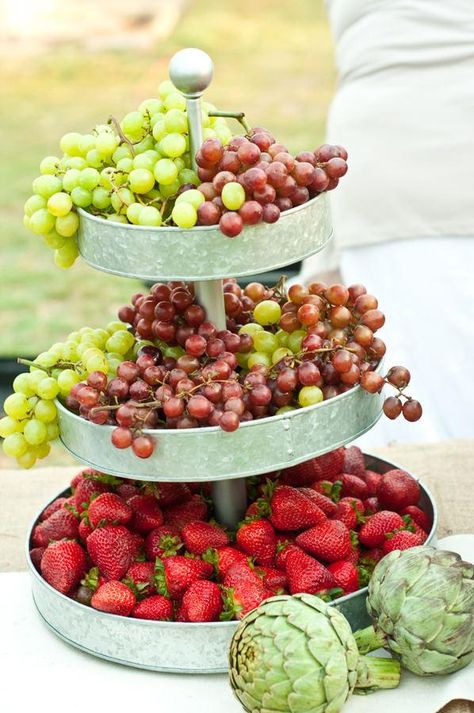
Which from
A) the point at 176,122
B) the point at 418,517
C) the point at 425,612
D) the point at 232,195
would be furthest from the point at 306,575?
the point at 176,122

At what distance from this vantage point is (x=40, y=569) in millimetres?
1529

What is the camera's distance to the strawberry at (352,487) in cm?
164

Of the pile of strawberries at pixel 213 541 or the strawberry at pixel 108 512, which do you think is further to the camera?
the strawberry at pixel 108 512

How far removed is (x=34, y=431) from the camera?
1.47 metres

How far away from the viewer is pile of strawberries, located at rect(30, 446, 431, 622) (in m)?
1.39

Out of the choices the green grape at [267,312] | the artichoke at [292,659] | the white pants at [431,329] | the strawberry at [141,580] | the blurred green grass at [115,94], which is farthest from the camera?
the blurred green grass at [115,94]

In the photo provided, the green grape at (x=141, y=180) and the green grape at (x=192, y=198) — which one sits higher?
the green grape at (x=141, y=180)

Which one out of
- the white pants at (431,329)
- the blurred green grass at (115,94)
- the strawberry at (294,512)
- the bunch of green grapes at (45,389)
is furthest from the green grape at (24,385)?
the blurred green grass at (115,94)

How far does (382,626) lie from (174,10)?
25.2 ft

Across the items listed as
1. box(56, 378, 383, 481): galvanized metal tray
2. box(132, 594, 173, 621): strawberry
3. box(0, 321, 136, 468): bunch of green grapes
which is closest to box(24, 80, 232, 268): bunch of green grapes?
box(0, 321, 136, 468): bunch of green grapes

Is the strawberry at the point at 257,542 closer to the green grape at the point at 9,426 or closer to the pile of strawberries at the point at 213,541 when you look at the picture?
the pile of strawberries at the point at 213,541

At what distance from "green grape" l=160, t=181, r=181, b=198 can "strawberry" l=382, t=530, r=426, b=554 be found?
0.54m

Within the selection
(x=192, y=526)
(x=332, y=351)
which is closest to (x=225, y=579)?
(x=192, y=526)

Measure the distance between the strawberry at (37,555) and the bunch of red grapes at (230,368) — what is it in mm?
228
